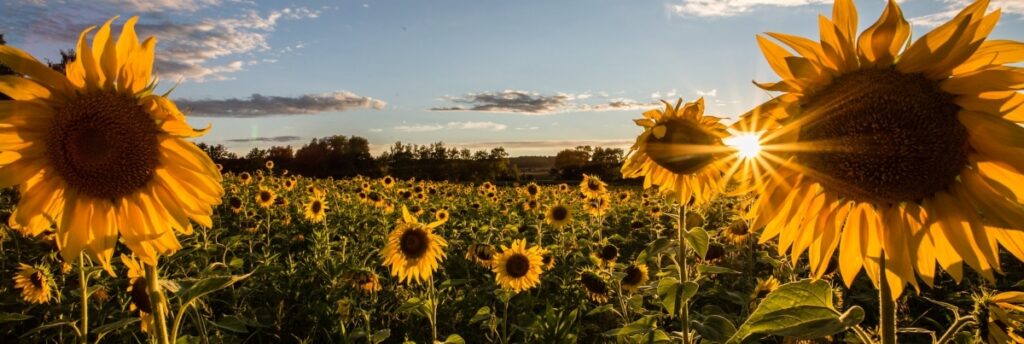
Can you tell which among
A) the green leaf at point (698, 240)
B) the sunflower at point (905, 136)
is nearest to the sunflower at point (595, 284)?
the green leaf at point (698, 240)

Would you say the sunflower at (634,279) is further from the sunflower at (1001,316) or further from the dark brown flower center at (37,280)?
the dark brown flower center at (37,280)

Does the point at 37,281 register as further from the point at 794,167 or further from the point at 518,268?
the point at 794,167

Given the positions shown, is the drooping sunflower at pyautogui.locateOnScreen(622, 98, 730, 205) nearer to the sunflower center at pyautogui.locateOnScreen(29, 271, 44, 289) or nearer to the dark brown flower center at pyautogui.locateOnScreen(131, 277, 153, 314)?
the dark brown flower center at pyautogui.locateOnScreen(131, 277, 153, 314)

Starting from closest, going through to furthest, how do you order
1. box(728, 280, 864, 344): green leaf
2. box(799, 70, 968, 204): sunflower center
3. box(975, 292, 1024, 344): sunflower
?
1. box(728, 280, 864, 344): green leaf
2. box(799, 70, 968, 204): sunflower center
3. box(975, 292, 1024, 344): sunflower

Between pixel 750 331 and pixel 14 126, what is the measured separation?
2637mm

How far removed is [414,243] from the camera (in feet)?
17.8

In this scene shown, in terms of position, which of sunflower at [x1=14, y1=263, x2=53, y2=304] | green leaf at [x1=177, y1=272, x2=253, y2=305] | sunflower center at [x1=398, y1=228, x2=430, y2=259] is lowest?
sunflower at [x1=14, y1=263, x2=53, y2=304]

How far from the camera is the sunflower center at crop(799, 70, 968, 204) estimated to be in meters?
1.44

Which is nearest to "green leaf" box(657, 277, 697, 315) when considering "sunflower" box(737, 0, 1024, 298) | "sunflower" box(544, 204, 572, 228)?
"sunflower" box(737, 0, 1024, 298)

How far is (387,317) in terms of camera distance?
645cm

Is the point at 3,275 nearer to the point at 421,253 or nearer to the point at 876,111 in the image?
the point at 421,253

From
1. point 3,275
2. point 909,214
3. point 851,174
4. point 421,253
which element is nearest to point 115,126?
point 851,174

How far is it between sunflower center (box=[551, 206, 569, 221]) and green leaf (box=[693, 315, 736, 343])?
7.24 metres

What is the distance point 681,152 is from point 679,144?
0.17ft
